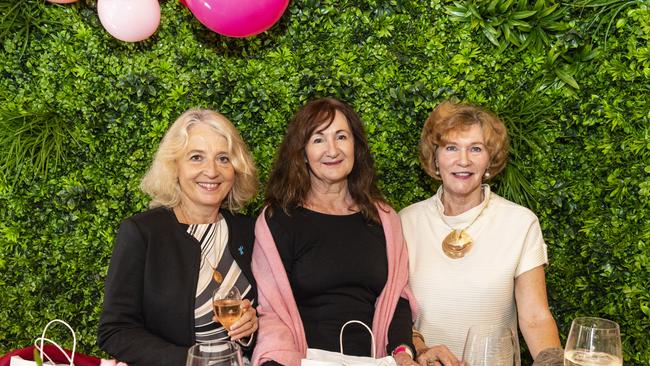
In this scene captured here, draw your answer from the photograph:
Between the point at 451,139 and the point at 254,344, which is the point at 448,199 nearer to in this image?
the point at 451,139

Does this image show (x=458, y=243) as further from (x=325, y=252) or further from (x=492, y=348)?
(x=492, y=348)

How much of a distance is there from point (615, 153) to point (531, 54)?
588 mm

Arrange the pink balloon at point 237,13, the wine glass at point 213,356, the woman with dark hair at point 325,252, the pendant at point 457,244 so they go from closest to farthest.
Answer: the wine glass at point 213,356 < the woman with dark hair at point 325,252 < the pendant at point 457,244 < the pink balloon at point 237,13

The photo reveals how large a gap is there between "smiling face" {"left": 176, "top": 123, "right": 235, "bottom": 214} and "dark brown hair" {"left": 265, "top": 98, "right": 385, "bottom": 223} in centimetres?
20

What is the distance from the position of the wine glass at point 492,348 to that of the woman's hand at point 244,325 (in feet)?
2.61

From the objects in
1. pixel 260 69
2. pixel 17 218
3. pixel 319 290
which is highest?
pixel 260 69

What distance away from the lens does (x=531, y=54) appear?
274cm

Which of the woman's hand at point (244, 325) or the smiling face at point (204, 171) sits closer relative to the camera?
the woman's hand at point (244, 325)

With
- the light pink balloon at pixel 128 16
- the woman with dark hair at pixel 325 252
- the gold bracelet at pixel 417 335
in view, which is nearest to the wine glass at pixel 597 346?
the woman with dark hair at pixel 325 252

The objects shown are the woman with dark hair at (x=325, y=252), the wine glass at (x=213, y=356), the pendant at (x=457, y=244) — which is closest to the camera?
the wine glass at (x=213, y=356)

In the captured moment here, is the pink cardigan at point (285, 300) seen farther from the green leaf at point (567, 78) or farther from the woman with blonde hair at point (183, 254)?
the green leaf at point (567, 78)

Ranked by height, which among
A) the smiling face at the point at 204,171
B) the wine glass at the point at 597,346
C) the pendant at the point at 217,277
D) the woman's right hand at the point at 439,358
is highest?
the smiling face at the point at 204,171

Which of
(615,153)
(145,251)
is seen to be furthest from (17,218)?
→ (615,153)

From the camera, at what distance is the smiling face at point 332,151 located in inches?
87.7
